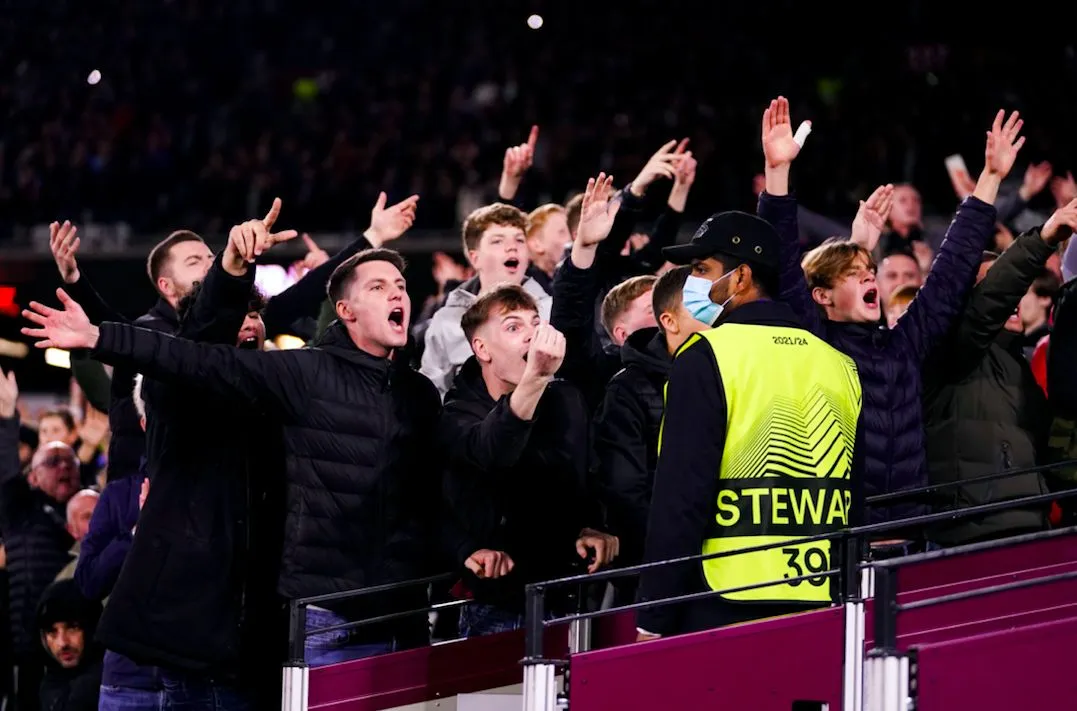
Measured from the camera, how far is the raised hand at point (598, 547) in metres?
5.44

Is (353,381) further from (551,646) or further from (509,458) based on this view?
(551,646)

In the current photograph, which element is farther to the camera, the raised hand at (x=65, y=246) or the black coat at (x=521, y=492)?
the raised hand at (x=65, y=246)

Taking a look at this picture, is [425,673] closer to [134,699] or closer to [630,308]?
[134,699]

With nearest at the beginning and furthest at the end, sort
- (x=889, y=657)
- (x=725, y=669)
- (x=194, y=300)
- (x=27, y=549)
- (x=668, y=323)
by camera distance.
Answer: (x=889, y=657)
(x=725, y=669)
(x=668, y=323)
(x=194, y=300)
(x=27, y=549)

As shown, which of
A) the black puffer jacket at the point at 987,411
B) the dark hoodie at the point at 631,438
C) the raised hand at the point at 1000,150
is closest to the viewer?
the dark hoodie at the point at 631,438

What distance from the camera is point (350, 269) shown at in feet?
18.2

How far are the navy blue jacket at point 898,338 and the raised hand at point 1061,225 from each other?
19 cm

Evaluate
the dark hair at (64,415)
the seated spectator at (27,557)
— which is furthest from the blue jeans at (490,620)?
the dark hair at (64,415)

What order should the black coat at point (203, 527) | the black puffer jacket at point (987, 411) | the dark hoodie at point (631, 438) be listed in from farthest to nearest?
1. the black puffer jacket at point (987, 411)
2. the dark hoodie at point (631, 438)
3. the black coat at point (203, 527)

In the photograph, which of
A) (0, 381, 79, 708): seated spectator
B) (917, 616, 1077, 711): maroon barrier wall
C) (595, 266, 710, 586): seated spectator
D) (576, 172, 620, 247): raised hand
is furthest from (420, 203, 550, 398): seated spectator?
(917, 616, 1077, 711): maroon barrier wall

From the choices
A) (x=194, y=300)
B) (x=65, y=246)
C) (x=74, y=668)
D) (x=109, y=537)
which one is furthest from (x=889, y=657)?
(x=74, y=668)

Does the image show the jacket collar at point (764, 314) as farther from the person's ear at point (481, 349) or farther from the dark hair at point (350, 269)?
the dark hair at point (350, 269)

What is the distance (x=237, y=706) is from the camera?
5.36m

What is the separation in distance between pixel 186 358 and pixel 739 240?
162cm
